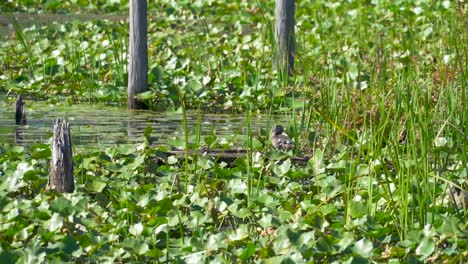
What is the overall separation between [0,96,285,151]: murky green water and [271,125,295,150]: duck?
35 cm

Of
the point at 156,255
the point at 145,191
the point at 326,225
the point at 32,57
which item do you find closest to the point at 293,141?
the point at 145,191

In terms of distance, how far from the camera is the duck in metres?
6.32

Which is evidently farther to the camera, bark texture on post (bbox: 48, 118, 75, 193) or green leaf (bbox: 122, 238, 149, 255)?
bark texture on post (bbox: 48, 118, 75, 193)

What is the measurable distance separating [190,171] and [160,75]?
2.84 m

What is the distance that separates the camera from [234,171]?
18.5 feet

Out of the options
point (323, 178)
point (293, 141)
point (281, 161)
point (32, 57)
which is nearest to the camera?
point (323, 178)

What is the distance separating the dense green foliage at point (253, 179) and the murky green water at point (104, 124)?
0.27 metres

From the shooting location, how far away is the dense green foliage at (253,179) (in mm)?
4340

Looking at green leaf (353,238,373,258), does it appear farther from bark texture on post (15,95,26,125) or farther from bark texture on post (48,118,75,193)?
bark texture on post (15,95,26,125)

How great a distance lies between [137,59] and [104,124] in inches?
34.7

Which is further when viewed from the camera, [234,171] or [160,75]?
[160,75]

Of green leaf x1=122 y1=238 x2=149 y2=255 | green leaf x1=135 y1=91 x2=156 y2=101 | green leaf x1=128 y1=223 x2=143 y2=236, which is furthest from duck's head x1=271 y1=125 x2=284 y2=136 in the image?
green leaf x1=122 y1=238 x2=149 y2=255

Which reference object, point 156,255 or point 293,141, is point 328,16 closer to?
point 293,141

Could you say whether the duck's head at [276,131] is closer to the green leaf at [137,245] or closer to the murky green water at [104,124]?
the murky green water at [104,124]
